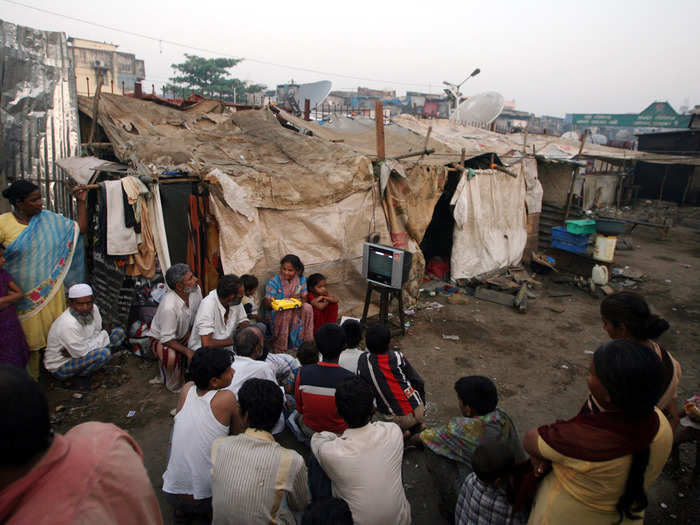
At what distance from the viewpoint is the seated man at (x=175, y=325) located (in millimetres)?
4293

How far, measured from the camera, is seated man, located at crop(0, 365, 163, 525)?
1073 millimetres

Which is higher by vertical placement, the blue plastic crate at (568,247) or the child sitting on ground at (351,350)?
the blue plastic crate at (568,247)

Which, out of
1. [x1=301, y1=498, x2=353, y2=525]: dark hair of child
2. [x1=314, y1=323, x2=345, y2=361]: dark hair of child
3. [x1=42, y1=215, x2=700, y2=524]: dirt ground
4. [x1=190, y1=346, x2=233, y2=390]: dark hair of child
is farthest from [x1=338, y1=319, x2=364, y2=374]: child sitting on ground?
[x1=301, y1=498, x2=353, y2=525]: dark hair of child

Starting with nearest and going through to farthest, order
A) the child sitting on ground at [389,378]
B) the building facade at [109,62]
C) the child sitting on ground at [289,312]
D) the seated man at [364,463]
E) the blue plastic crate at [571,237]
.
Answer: the seated man at [364,463] → the child sitting on ground at [389,378] → the child sitting on ground at [289,312] → the blue plastic crate at [571,237] → the building facade at [109,62]

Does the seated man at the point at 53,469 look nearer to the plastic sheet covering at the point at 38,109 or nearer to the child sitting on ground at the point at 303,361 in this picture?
the child sitting on ground at the point at 303,361

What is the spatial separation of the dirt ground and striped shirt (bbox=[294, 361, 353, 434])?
2.68 feet

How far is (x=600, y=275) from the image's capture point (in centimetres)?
817

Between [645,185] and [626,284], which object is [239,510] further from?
[645,185]

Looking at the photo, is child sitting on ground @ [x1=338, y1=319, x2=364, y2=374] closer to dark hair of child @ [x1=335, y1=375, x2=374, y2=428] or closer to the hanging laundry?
dark hair of child @ [x1=335, y1=375, x2=374, y2=428]

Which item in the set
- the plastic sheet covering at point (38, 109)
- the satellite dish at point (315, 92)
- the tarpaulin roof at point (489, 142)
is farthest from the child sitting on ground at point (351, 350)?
the satellite dish at point (315, 92)

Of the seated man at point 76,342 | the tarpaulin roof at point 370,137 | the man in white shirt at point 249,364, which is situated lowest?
the seated man at point 76,342

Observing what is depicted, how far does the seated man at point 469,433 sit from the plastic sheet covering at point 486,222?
5.68m

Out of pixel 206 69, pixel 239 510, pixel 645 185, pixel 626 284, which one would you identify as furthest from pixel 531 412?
pixel 206 69

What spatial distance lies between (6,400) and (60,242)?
3981 millimetres
